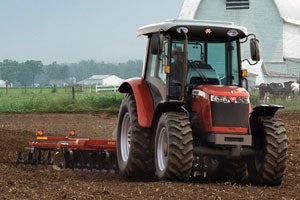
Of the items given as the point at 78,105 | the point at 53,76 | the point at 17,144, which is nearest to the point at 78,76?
the point at 53,76

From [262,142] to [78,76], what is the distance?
17417 cm

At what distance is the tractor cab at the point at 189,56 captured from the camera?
997 cm

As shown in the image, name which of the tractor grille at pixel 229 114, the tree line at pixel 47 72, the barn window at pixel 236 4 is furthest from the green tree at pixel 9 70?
the tractor grille at pixel 229 114

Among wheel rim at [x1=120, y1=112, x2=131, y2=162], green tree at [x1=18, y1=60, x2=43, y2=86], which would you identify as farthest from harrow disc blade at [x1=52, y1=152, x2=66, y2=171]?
green tree at [x1=18, y1=60, x2=43, y2=86]

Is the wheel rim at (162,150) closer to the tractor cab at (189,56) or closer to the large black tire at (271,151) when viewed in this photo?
the tractor cab at (189,56)

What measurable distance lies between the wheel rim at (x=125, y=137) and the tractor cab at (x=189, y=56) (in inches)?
34.4

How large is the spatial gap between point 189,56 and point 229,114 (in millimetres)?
1090

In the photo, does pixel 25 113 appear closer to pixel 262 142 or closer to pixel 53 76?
pixel 262 142

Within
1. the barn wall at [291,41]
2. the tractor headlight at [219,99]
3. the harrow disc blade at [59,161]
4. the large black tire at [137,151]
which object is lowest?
the harrow disc blade at [59,161]

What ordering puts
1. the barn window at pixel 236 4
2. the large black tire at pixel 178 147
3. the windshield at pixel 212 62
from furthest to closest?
the barn window at pixel 236 4 < the windshield at pixel 212 62 < the large black tire at pixel 178 147

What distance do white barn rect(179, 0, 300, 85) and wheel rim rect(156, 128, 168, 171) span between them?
4923cm

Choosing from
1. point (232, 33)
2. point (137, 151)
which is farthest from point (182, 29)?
point (137, 151)

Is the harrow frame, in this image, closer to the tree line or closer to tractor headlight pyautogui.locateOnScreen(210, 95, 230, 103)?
tractor headlight pyautogui.locateOnScreen(210, 95, 230, 103)

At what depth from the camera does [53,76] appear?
160250mm
